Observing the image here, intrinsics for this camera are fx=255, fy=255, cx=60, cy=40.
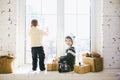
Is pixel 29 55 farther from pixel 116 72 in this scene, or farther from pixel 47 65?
pixel 116 72

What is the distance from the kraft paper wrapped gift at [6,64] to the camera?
3.86 m

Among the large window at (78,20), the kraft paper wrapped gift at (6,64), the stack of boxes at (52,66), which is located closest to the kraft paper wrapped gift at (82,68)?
the stack of boxes at (52,66)

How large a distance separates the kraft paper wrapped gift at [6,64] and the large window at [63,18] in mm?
614

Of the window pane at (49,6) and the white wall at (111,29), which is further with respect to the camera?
the window pane at (49,6)

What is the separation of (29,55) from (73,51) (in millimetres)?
839

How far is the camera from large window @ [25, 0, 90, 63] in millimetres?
4441

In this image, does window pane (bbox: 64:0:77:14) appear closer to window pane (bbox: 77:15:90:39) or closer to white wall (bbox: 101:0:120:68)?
window pane (bbox: 77:15:90:39)

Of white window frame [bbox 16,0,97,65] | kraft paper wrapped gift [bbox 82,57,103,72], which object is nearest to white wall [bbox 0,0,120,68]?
kraft paper wrapped gift [bbox 82,57,103,72]

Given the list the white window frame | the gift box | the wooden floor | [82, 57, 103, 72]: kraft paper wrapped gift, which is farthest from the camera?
the white window frame

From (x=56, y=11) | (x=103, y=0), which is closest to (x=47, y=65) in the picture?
(x=56, y=11)

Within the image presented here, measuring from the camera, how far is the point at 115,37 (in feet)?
13.6

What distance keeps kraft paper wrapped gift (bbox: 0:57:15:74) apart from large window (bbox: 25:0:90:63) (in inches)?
24.2

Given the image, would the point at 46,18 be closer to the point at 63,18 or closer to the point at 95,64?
the point at 63,18

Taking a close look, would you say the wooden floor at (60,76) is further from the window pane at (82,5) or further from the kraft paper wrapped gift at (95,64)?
the window pane at (82,5)
